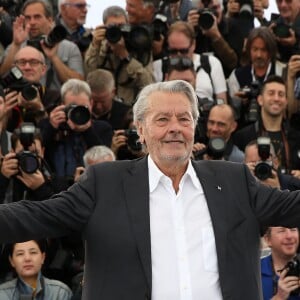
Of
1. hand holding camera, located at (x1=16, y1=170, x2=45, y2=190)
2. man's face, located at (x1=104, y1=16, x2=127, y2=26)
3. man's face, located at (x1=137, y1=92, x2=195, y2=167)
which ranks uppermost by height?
man's face, located at (x1=104, y1=16, x2=127, y2=26)

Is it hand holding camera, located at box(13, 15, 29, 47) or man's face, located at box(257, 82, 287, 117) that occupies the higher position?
hand holding camera, located at box(13, 15, 29, 47)

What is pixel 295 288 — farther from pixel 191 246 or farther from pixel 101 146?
pixel 191 246

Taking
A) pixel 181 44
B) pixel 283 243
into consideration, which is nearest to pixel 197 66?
pixel 181 44

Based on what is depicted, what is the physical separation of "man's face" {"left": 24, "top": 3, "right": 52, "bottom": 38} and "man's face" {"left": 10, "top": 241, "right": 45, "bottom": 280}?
3070mm

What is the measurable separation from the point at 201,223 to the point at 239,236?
6.1 inches

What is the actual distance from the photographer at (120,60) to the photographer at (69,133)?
966 millimetres

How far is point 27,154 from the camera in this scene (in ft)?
26.0

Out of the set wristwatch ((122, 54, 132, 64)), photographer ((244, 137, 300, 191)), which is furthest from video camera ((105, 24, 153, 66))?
photographer ((244, 137, 300, 191))

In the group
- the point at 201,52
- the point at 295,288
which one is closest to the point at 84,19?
the point at 201,52

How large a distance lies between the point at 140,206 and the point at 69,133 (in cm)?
439

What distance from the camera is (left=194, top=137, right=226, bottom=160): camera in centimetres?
835

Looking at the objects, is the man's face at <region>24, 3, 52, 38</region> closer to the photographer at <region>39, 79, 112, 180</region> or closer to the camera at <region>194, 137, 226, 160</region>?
the photographer at <region>39, 79, 112, 180</region>

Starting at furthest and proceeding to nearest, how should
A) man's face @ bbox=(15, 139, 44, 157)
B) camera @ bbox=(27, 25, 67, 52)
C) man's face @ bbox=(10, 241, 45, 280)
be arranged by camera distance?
camera @ bbox=(27, 25, 67, 52) → man's face @ bbox=(15, 139, 44, 157) → man's face @ bbox=(10, 241, 45, 280)

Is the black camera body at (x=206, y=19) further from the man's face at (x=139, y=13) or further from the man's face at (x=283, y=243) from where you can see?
the man's face at (x=283, y=243)
